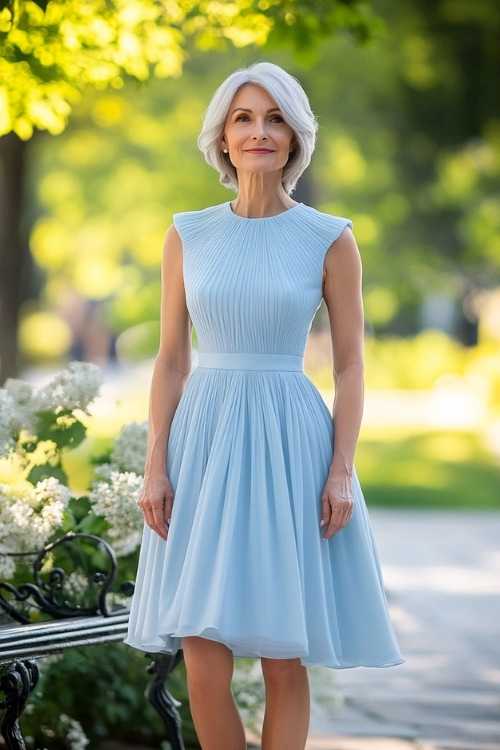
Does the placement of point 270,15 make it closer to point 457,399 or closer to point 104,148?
point 104,148

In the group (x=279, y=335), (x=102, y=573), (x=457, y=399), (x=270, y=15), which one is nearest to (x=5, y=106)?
(x=270, y=15)

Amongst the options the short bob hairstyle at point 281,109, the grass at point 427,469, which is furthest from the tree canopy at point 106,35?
the grass at point 427,469

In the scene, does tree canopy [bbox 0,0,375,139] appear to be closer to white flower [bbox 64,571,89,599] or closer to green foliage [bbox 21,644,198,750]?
white flower [bbox 64,571,89,599]

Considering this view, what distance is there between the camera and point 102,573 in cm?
416

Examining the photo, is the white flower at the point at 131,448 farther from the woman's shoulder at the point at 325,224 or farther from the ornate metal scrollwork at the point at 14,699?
the woman's shoulder at the point at 325,224

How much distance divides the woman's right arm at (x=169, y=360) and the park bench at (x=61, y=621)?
0.60 meters

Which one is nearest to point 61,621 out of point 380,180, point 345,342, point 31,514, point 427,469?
point 31,514

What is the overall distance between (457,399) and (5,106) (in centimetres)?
1859

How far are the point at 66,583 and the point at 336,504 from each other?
4.66 ft

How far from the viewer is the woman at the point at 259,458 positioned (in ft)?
10.2

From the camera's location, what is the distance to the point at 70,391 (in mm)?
4348

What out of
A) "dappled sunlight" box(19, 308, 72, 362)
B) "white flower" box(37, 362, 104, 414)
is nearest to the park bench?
"white flower" box(37, 362, 104, 414)

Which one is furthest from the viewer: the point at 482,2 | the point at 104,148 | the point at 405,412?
the point at 405,412

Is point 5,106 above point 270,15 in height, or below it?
below
